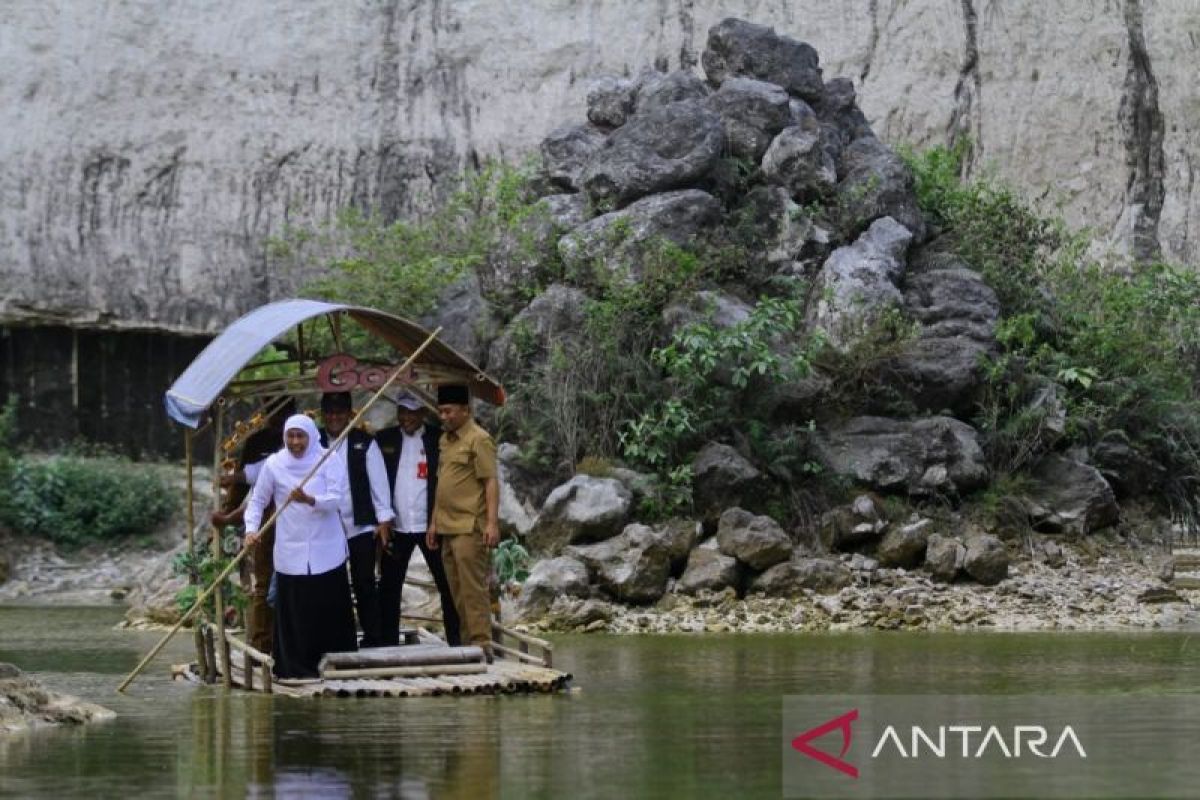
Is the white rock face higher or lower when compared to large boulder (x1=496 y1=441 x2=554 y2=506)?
higher

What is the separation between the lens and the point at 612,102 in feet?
72.7

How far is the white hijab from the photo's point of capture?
34.9 ft

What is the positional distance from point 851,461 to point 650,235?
3.04m

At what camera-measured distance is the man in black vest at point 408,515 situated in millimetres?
11523

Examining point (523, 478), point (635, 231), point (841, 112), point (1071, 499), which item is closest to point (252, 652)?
point (523, 478)

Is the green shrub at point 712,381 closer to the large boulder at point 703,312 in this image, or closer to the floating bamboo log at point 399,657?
the large boulder at point 703,312

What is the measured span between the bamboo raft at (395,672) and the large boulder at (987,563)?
21.1 feet

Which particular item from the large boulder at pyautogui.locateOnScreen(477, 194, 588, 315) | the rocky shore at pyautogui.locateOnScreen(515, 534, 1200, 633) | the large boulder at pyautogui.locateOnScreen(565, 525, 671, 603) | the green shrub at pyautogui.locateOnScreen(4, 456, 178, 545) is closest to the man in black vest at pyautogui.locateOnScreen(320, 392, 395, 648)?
the rocky shore at pyautogui.locateOnScreen(515, 534, 1200, 633)

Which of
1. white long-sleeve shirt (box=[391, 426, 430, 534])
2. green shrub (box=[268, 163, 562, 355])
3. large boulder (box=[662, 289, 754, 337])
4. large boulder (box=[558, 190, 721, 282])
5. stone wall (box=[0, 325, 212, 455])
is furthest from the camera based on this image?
stone wall (box=[0, 325, 212, 455])

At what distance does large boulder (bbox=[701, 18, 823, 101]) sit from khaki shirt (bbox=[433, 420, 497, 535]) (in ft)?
37.9

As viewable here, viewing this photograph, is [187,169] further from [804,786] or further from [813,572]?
[804,786]

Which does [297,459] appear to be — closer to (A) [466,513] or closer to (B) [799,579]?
(A) [466,513]

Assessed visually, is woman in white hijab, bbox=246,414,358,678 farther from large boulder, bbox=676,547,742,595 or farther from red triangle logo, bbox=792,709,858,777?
large boulder, bbox=676,547,742,595

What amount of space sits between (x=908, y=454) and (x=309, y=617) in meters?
8.70
